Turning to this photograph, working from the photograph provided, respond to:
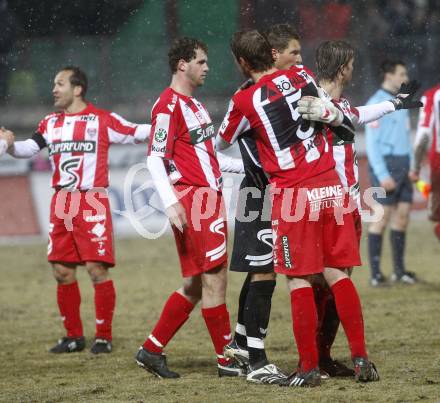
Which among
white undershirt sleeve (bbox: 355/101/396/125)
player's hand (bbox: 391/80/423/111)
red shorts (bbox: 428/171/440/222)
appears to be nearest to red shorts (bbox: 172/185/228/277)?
white undershirt sleeve (bbox: 355/101/396/125)

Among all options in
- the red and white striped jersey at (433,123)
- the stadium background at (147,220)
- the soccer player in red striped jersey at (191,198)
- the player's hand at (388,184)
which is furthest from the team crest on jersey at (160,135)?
the player's hand at (388,184)

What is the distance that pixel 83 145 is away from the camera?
266 inches

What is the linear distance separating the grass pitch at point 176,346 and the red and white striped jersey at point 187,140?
1.19 m

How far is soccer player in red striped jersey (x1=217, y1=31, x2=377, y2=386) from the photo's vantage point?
4.96 m

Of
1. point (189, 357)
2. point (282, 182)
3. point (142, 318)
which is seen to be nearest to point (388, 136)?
point (142, 318)

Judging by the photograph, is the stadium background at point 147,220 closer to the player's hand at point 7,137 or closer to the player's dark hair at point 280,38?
the player's hand at point 7,137

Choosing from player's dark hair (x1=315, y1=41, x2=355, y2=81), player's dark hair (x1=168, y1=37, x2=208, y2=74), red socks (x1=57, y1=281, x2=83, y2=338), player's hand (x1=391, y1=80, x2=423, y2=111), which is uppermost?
player's dark hair (x1=168, y1=37, x2=208, y2=74)

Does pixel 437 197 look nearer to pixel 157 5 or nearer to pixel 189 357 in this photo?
pixel 189 357

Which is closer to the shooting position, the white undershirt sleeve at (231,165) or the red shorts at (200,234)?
the red shorts at (200,234)

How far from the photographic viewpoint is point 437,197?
8.58 metres

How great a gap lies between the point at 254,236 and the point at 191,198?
1.42 ft

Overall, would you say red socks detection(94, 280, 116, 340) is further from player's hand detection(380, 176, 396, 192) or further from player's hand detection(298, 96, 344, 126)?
player's hand detection(380, 176, 396, 192)

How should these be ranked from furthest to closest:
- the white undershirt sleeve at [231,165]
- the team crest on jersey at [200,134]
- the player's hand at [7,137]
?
the player's hand at [7,137] < the white undershirt sleeve at [231,165] < the team crest on jersey at [200,134]

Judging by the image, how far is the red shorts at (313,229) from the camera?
16.3 ft
